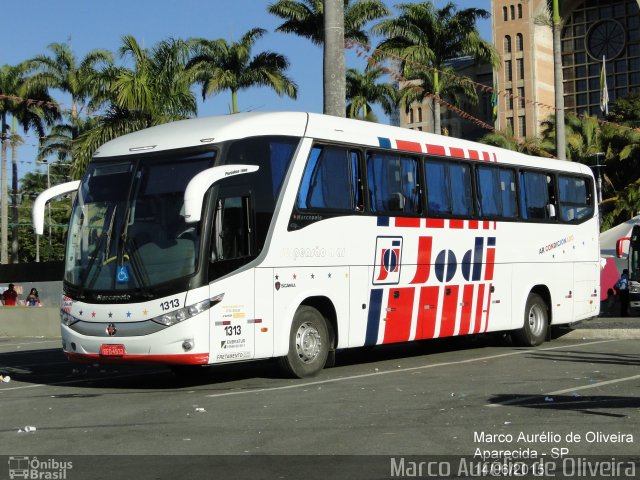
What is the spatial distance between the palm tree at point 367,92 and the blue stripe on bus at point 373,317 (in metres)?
43.7

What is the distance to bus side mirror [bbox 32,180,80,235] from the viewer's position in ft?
43.7

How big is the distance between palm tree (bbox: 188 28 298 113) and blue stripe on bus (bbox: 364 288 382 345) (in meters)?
30.9

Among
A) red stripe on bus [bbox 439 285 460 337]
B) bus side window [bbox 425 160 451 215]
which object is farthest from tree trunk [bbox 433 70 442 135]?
red stripe on bus [bbox 439 285 460 337]

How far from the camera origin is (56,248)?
9350cm

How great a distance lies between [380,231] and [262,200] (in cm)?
276

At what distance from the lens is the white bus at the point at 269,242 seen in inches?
491

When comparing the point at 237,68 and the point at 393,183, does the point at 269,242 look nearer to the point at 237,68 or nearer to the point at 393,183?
the point at 393,183

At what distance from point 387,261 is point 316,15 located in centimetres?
2649

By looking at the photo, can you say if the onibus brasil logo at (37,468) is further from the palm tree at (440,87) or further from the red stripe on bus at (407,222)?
the palm tree at (440,87)

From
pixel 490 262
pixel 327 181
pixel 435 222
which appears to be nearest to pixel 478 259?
pixel 490 262

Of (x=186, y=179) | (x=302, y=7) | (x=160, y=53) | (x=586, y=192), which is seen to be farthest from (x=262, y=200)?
(x=302, y=7)

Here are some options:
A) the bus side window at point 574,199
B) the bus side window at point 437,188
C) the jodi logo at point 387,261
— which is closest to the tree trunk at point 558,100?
the bus side window at point 574,199

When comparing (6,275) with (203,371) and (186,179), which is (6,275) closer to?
(203,371)

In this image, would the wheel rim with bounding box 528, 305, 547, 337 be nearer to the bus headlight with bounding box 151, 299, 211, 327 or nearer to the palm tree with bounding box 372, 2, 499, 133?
the bus headlight with bounding box 151, 299, 211, 327
